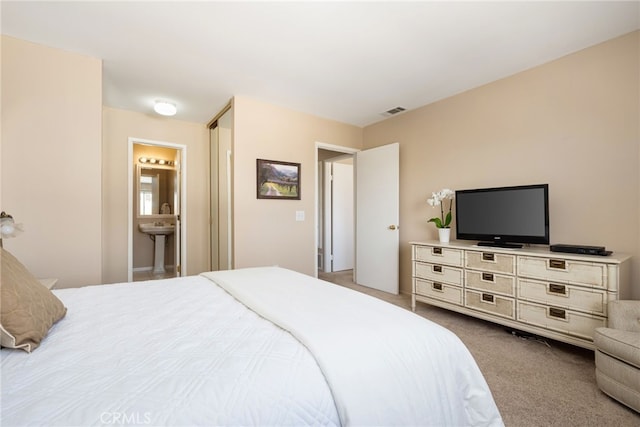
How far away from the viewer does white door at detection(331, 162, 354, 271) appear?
18.3ft

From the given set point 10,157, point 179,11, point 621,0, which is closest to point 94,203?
point 10,157

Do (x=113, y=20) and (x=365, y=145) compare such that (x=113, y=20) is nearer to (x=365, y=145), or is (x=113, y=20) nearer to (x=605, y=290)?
(x=365, y=145)

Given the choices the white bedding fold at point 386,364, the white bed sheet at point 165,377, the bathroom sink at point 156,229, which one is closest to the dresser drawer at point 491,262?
the white bedding fold at point 386,364

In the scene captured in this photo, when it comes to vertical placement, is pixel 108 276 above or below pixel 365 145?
below

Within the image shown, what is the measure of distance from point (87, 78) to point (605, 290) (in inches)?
180

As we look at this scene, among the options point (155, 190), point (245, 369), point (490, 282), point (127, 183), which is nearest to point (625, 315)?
point (490, 282)

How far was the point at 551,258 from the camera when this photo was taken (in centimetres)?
224

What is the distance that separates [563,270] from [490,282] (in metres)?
0.57

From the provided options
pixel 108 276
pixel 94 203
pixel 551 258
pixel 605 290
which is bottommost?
pixel 108 276

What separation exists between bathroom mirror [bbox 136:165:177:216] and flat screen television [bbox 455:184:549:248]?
477 cm

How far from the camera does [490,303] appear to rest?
104 inches

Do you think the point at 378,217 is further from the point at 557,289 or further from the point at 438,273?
the point at 557,289

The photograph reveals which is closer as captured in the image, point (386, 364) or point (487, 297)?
point (386, 364)

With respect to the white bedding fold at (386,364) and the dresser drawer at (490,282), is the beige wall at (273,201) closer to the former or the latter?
the dresser drawer at (490,282)
